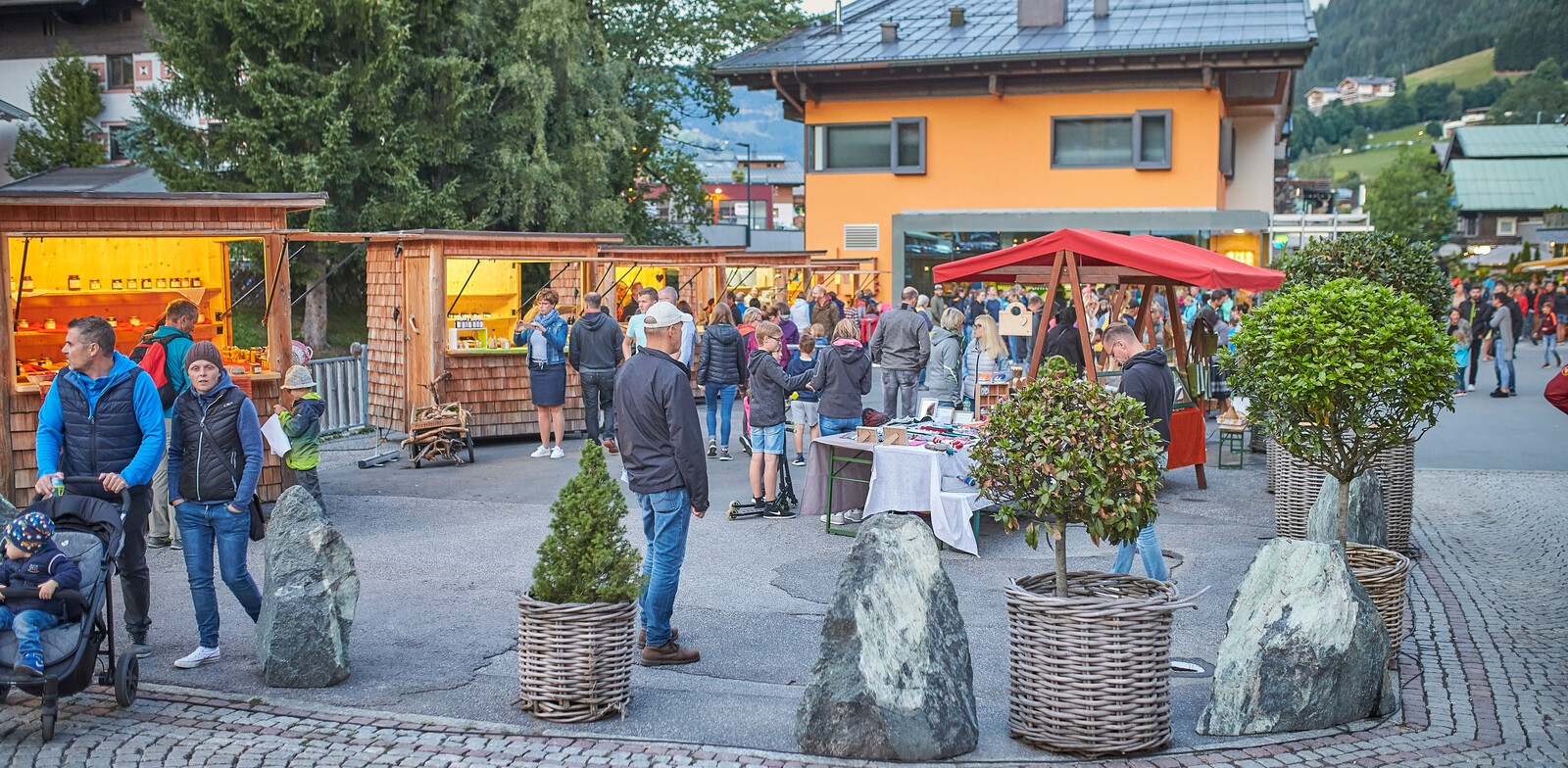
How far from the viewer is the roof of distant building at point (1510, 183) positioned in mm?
71812

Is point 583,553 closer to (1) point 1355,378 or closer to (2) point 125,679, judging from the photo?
(2) point 125,679

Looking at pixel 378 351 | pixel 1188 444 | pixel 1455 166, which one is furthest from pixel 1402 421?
pixel 1455 166

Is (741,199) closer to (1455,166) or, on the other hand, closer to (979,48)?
(1455,166)

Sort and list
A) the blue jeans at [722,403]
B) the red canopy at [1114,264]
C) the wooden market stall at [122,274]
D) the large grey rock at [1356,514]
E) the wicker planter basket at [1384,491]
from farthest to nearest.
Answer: the blue jeans at [722,403], the red canopy at [1114,264], the wooden market stall at [122,274], the wicker planter basket at [1384,491], the large grey rock at [1356,514]

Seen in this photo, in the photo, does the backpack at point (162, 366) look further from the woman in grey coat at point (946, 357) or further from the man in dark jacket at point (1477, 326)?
the man in dark jacket at point (1477, 326)

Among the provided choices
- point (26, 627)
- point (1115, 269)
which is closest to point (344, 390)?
point (1115, 269)

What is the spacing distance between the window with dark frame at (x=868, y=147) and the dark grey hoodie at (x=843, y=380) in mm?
20514

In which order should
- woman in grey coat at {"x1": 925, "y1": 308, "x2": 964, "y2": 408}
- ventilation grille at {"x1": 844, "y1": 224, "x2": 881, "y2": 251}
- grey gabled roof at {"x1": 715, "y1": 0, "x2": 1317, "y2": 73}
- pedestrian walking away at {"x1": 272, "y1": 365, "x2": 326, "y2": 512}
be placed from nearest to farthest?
pedestrian walking away at {"x1": 272, "y1": 365, "x2": 326, "y2": 512}, woman in grey coat at {"x1": 925, "y1": 308, "x2": 964, "y2": 408}, grey gabled roof at {"x1": 715, "y1": 0, "x2": 1317, "y2": 73}, ventilation grille at {"x1": 844, "y1": 224, "x2": 881, "y2": 251}

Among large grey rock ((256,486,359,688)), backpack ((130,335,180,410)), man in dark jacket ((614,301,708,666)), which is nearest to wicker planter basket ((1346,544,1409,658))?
man in dark jacket ((614,301,708,666))

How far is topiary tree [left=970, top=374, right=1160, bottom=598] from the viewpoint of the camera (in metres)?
5.44

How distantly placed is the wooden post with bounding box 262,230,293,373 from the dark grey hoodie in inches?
186

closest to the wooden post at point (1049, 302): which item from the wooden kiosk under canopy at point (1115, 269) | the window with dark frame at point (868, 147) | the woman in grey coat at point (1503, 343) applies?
the wooden kiosk under canopy at point (1115, 269)

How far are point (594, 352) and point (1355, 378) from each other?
330 inches

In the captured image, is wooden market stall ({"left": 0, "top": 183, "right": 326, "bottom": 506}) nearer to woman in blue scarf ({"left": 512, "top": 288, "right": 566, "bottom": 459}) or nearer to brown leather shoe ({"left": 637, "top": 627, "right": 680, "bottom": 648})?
woman in blue scarf ({"left": 512, "top": 288, "right": 566, "bottom": 459})
